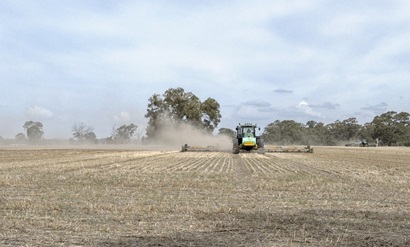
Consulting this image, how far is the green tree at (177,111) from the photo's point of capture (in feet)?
349

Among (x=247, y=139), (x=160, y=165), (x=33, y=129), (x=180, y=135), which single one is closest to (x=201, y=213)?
(x=160, y=165)

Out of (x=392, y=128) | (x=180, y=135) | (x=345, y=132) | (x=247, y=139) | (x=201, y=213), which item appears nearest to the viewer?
(x=201, y=213)

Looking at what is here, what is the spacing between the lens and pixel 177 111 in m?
108

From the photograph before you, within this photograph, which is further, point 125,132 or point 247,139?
point 125,132

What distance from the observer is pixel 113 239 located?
8.25 m

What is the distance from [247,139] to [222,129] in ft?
303

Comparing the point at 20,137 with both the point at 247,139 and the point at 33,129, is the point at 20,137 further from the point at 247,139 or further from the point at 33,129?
the point at 247,139

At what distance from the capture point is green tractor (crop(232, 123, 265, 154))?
160 ft

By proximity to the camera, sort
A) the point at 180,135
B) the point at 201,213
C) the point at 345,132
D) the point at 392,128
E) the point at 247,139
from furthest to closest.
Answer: the point at 345,132, the point at 392,128, the point at 180,135, the point at 247,139, the point at 201,213

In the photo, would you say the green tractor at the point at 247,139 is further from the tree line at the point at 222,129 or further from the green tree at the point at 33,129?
the green tree at the point at 33,129

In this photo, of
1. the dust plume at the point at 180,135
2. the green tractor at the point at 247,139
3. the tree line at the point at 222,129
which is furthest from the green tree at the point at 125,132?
the green tractor at the point at 247,139

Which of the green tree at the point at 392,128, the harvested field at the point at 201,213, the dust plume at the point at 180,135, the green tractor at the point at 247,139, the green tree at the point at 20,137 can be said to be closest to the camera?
the harvested field at the point at 201,213

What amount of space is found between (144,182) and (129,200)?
5.17 m

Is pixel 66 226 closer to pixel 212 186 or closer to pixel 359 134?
pixel 212 186
